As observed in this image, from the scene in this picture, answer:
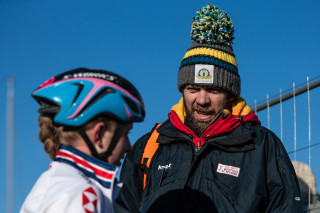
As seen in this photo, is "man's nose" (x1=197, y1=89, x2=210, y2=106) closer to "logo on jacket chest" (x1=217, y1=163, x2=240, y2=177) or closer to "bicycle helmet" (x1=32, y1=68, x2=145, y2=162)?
"logo on jacket chest" (x1=217, y1=163, x2=240, y2=177)

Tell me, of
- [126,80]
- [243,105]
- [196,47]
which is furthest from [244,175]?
[126,80]

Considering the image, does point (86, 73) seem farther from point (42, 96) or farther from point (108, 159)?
point (108, 159)

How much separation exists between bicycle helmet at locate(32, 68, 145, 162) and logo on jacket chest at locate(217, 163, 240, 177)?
1.71 metres

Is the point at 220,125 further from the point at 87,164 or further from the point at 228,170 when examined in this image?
the point at 87,164

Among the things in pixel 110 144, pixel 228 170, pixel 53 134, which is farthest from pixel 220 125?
pixel 53 134

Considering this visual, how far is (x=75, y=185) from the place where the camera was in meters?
2.86

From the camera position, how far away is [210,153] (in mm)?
5020

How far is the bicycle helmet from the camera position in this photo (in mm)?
3166

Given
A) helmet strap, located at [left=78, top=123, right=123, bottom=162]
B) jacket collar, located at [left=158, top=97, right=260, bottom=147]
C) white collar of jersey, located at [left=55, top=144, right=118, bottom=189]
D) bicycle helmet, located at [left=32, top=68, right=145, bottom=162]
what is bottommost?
white collar of jersey, located at [left=55, top=144, right=118, bottom=189]

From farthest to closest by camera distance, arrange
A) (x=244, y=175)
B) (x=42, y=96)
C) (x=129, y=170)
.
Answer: (x=129, y=170), (x=244, y=175), (x=42, y=96)

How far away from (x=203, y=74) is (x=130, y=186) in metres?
1.23

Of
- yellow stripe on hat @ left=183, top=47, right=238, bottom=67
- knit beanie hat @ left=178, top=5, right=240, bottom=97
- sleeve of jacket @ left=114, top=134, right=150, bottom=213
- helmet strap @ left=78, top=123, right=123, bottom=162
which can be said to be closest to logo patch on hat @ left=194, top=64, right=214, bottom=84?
knit beanie hat @ left=178, top=5, right=240, bottom=97

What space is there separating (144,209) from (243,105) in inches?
54.2

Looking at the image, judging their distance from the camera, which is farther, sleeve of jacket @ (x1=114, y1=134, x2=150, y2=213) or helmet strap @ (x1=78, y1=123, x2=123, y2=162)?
sleeve of jacket @ (x1=114, y1=134, x2=150, y2=213)
